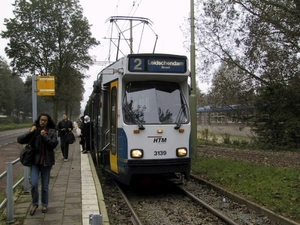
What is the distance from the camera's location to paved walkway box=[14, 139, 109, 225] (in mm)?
5977

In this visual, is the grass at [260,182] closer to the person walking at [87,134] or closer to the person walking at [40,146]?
the person walking at [40,146]

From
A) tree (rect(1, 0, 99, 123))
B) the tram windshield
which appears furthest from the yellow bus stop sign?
tree (rect(1, 0, 99, 123))

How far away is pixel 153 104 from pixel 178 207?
7.83 ft

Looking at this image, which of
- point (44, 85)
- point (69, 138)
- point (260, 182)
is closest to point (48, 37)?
point (69, 138)

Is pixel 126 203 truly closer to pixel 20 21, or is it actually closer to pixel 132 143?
pixel 132 143

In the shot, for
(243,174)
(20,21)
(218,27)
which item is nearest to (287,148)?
(218,27)

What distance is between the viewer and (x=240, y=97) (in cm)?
2617

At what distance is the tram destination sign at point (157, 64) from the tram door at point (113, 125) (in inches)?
28.7

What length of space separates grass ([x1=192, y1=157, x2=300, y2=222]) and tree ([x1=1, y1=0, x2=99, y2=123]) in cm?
2097

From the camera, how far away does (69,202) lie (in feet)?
23.5

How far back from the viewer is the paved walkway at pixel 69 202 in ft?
19.6

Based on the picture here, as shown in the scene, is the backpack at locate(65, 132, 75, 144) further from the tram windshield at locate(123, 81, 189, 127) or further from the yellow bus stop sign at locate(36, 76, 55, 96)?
the tram windshield at locate(123, 81, 189, 127)

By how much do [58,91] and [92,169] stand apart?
20.3m

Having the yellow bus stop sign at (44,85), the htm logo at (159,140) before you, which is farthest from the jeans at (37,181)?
the yellow bus stop sign at (44,85)
